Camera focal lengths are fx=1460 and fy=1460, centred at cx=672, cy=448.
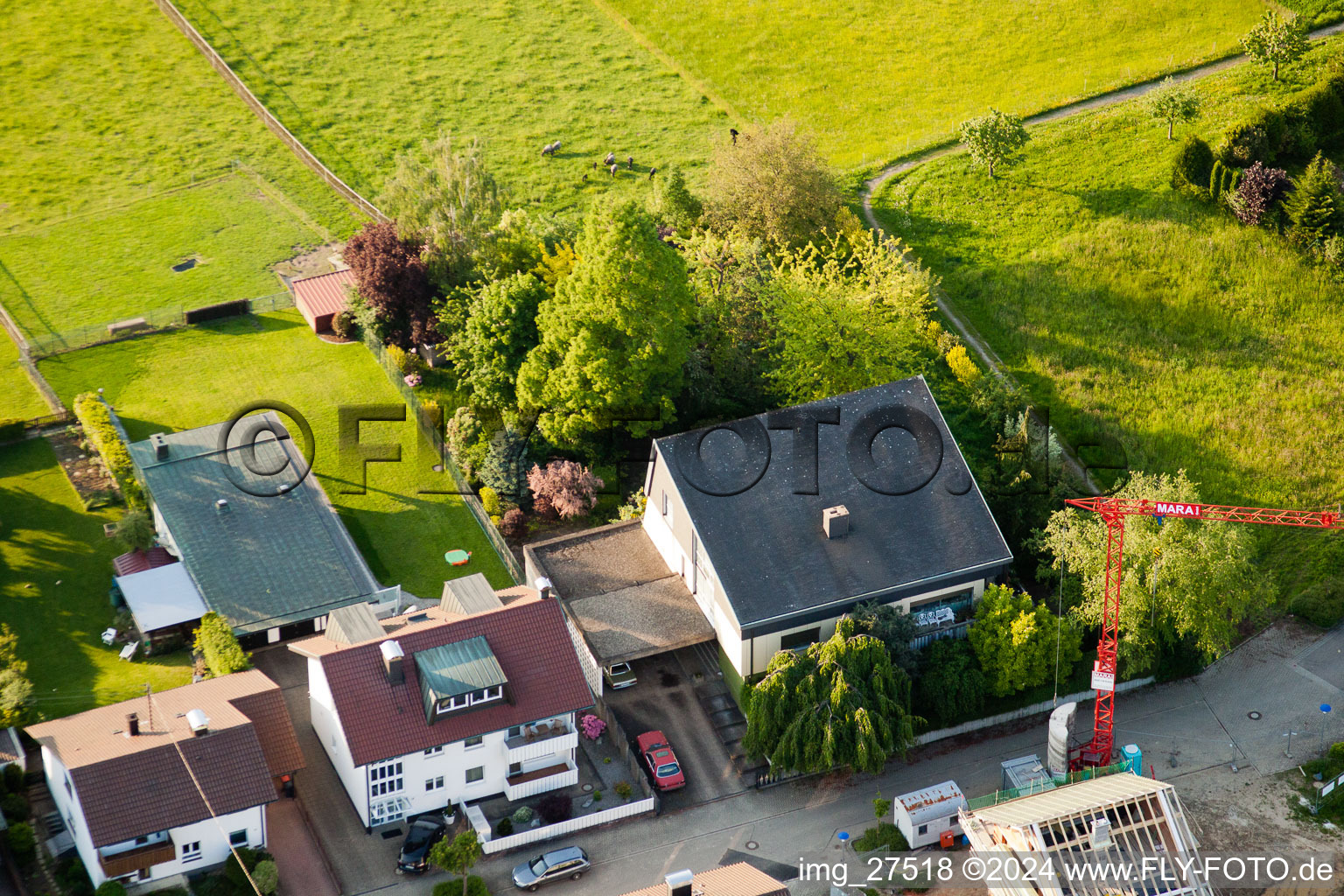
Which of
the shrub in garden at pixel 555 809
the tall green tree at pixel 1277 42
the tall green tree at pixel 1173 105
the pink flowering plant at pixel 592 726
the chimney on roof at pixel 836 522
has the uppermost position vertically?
the tall green tree at pixel 1277 42

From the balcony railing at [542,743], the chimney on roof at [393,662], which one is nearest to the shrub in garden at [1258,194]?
the balcony railing at [542,743]

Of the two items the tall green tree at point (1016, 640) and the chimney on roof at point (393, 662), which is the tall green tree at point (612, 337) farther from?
the tall green tree at point (1016, 640)

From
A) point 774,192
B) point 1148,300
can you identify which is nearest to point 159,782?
point 774,192

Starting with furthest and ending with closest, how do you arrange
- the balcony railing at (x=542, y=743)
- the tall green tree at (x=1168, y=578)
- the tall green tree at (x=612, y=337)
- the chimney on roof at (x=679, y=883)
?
the tall green tree at (x=612, y=337)
the tall green tree at (x=1168, y=578)
the balcony railing at (x=542, y=743)
the chimney on roof at (x=679, y=883)

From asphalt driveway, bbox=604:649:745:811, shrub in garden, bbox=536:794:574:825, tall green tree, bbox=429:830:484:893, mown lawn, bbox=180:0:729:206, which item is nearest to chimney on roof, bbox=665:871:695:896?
tall green tree, bbox=429:830:484:893

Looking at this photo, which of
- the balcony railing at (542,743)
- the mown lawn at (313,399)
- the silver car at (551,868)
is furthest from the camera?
the mown lawn at (313,399)

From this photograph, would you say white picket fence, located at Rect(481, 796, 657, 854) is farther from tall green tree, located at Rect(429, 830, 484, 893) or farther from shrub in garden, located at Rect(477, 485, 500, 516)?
shrub in garden, located at Rect(477, 485, 500, 516)

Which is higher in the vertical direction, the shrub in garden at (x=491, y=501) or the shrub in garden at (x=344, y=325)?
the shrub in garden at (x=344, y=325)
